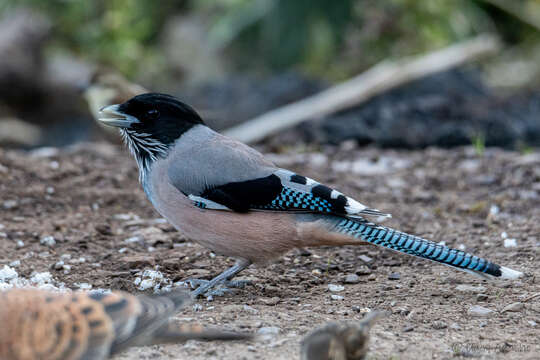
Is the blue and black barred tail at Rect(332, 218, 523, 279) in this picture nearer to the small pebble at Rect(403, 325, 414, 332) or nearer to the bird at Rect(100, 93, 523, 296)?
the bird at Rect(100, 93, 523, 296)

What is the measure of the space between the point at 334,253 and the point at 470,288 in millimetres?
1220

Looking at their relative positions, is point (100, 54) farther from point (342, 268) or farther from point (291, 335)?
point (291, 335)

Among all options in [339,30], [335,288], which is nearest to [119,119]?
[335,288]

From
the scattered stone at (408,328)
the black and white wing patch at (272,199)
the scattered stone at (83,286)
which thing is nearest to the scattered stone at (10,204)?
the scattered stone at (83,286)

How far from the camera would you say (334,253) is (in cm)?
574

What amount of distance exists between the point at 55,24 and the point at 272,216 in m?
10.2

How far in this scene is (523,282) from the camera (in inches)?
192

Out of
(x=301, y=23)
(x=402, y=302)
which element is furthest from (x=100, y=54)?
(x=402, y=302)

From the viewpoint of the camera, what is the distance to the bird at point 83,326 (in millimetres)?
3170

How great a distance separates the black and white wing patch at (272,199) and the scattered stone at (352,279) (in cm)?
57

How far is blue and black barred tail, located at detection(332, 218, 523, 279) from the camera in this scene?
14.7 feet

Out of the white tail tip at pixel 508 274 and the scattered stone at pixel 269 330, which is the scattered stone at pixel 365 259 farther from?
the scattered stone at pixel 269 330

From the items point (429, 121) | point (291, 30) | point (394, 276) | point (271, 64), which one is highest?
point (291, 30)

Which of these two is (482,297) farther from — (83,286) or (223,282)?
(83,286)
